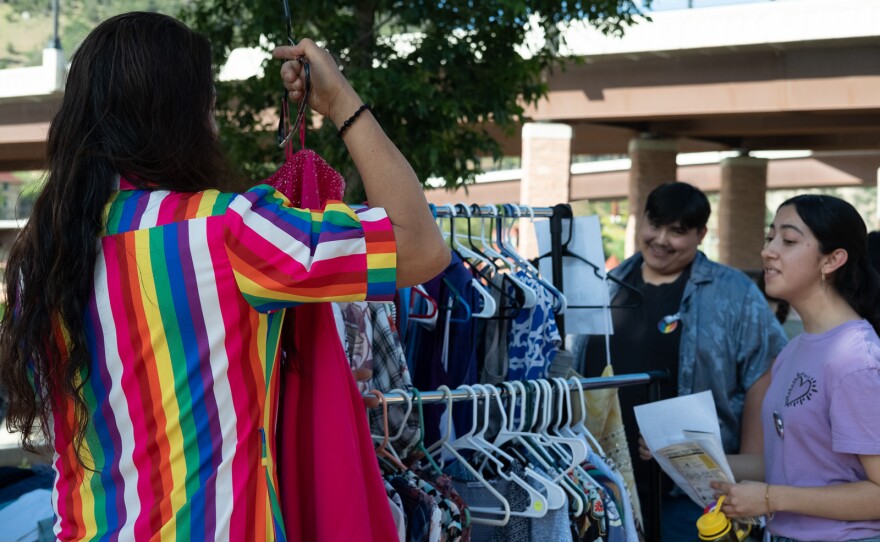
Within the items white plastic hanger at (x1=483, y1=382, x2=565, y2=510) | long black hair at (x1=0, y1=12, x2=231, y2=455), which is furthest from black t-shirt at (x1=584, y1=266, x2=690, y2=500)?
long black hair at (x1=0, y1=12, x2=231, y2=455)

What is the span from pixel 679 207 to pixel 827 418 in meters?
1.55

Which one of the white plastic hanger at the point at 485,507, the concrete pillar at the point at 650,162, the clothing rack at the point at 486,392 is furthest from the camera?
the concrete pillar at the point at 650,162

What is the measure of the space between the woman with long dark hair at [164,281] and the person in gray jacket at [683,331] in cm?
216

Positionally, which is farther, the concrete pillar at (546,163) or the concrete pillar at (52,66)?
the concrete pillar at (52,66)

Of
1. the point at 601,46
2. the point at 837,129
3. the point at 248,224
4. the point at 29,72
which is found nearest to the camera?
the point at 248,224

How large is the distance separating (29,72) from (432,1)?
48.0ft

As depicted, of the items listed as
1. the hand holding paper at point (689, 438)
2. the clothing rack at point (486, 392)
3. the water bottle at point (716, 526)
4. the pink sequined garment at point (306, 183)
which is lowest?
the water bottle at point (716, 526)

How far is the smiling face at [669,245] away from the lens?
13.2ft

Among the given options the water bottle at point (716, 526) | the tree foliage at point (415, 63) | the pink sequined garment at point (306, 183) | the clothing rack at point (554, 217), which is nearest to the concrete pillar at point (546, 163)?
the tree foliage at point (415, 63)

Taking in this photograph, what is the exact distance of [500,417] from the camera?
118 inches

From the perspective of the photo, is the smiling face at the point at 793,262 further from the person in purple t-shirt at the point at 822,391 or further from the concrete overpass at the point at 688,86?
the concrete overpass at the point at 688,86

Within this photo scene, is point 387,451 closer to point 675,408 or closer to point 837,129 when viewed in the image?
point 675,408

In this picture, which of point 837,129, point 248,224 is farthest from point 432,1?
point 837,129

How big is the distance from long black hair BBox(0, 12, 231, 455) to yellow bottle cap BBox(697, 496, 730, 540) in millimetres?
1787
